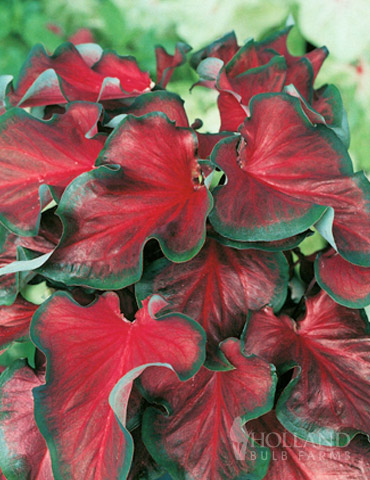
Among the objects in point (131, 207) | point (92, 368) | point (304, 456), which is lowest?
point (304, 456)

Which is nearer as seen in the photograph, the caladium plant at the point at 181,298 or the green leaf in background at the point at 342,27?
the caladium plant at the point at 181,298

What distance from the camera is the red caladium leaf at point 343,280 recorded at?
481mm

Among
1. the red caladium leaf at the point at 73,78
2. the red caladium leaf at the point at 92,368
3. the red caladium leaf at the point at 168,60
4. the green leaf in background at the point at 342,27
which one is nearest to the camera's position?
the red caladium leaf at the point at 92,368

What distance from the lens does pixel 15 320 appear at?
54 centimetres

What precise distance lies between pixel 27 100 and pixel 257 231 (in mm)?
312

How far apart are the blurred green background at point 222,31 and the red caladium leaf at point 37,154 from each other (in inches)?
24.2

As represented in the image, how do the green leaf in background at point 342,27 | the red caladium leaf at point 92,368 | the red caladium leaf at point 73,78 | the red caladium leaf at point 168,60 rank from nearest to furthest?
1. the red caladium leaf at point 92,368
2. the red caladium leaf at point 73,78
3. the red caladium leaf at point 168,60
4. the green leaf in background at point 342,27

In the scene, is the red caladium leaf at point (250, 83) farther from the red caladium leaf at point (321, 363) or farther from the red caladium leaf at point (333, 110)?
the red caladium leaf at point (321, 363)

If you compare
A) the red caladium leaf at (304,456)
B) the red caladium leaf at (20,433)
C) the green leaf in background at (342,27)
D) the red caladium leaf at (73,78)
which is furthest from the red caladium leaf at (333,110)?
the green leaf in background at (342,27)

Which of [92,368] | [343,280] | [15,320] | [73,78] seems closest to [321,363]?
[343,280]

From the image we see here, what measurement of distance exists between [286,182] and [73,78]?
298 millimetres

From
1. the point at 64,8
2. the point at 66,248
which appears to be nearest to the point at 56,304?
the point at 66,248

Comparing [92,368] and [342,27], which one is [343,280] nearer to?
[92,368]

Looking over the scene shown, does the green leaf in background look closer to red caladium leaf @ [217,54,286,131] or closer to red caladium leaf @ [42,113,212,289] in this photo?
red caladium leaf @ [217,54,286,131]
